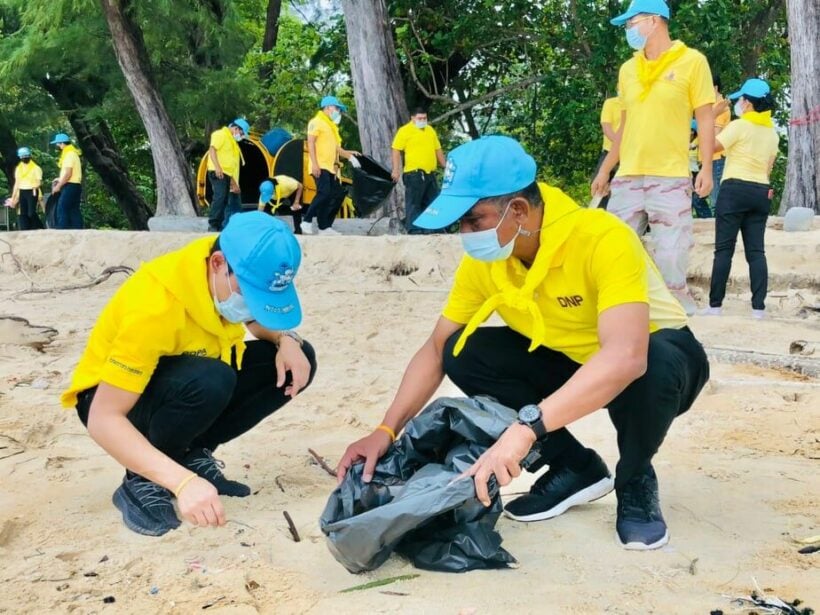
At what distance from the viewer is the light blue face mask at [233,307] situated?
2523mm

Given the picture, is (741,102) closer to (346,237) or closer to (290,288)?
(346,237)

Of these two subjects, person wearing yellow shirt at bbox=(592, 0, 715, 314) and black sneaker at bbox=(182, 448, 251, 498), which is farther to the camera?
person wearing yellow shirt at bbox=(592, 0, 715, 314)

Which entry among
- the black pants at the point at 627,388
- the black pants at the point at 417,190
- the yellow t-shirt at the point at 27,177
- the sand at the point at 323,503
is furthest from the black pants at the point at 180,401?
the yellow t-shirt at the point at 27,177

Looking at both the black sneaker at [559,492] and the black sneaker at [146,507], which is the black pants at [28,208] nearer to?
the black sneaker at [146,507]

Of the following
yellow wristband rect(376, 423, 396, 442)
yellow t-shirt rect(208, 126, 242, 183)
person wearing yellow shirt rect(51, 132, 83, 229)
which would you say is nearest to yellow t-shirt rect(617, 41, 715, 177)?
yellow wristband rect(376, 423, 396, 442)

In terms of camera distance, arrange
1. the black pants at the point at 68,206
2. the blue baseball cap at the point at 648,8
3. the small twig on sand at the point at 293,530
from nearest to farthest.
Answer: the small twig on sand at the point at 293,530 → the blue baseball cap at the point at 648,8 → the black pants at the point at 68,206

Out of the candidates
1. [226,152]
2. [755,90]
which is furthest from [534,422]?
[226,152]

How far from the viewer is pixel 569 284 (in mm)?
2332

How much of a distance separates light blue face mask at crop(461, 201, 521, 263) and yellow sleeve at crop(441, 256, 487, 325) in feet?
0.60

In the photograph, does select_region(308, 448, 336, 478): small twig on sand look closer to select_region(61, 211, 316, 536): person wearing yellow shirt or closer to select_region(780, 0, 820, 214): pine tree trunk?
select_region(61, 211, 316, 536): person wearing yellow shirt

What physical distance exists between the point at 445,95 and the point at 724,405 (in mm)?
11407

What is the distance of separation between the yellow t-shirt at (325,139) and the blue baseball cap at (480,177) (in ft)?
23.1

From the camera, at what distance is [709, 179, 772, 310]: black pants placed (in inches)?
224

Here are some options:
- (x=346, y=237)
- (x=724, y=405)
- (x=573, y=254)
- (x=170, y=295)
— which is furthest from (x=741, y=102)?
(x=170, y=295)
